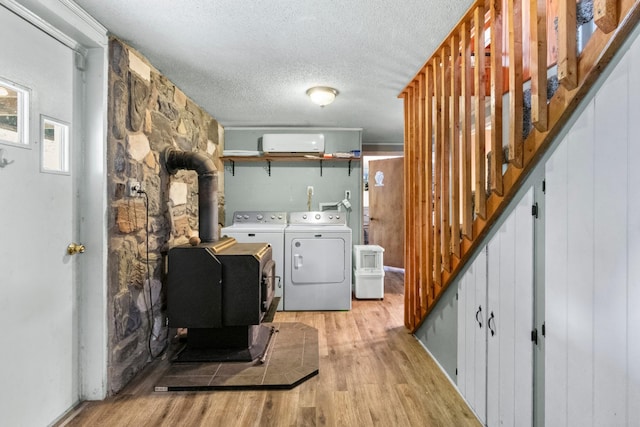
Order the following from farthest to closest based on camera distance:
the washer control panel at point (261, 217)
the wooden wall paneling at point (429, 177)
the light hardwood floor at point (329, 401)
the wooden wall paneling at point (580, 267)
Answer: the washer control panel at point (261, 217) < the wooden wall paneling at point (429, 177) < the light hardwood floor at point (329, 401) < the wooden wall paneling at point (580, 267)

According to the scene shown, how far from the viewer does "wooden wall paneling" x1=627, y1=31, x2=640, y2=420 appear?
0.89m

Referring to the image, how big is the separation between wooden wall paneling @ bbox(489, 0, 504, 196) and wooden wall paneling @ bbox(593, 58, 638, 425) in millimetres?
510

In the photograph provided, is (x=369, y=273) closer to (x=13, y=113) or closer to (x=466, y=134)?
(x=466, y=134)

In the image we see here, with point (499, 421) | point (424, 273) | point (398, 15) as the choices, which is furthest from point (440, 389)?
point (398, 15)

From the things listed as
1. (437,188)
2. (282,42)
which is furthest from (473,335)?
(282,42)

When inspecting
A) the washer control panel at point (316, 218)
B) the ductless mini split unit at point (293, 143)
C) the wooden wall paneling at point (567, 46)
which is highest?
the ductless mini split unit at point (293, 143)

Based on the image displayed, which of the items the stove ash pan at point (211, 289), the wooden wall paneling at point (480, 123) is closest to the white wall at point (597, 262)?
the wooden wall paneling at point (480, 123)

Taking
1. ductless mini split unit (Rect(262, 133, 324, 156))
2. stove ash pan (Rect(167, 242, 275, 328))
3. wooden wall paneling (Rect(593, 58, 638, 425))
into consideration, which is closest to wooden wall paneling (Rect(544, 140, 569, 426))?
wooden wall paneling (Rect(593, 58, 638, 425))

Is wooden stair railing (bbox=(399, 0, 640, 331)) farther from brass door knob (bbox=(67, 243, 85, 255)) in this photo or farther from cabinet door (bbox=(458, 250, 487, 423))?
brass door knob (bbox=(67, 243, 85, 255))

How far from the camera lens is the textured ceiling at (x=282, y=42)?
1.64 metres

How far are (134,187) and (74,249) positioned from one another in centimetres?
51

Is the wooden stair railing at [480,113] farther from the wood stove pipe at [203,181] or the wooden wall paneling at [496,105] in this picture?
the wood stove pipe at [203,181]

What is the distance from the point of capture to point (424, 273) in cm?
250

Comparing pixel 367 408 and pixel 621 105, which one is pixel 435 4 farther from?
pixel 367 408
